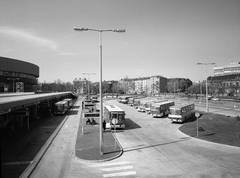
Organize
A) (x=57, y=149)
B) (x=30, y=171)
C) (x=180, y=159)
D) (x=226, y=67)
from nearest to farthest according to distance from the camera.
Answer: (x=30, y=171) → (x=180, y=159) → (x=57, y=149) → (x=226, y=67)

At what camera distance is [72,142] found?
60.5 feet

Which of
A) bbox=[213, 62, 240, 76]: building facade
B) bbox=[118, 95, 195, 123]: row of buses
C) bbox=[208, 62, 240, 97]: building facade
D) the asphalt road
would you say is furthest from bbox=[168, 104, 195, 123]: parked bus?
bbox=[213, 62, 240, 76]: building facade

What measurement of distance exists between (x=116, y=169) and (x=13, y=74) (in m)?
72.9

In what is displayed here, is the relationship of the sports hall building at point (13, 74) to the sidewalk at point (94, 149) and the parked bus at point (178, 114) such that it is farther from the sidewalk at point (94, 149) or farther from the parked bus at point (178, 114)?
the parked bus at point (178, 114)

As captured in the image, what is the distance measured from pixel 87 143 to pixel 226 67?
162 m

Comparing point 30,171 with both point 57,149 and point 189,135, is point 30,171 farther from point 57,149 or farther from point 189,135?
point 189,135

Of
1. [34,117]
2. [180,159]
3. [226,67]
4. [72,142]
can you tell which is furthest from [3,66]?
[226,67]

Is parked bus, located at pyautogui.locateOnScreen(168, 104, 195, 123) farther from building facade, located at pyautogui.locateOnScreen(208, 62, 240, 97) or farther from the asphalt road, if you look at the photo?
building facade, located at pyautogui.locateOnScreen(208, 62, 240, 97)

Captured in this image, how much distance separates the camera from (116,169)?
11.9 m

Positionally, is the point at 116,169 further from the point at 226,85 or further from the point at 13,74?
the point at 226,85

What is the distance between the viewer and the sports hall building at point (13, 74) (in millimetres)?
65625

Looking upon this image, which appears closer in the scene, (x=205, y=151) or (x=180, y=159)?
(x=180, y=159)

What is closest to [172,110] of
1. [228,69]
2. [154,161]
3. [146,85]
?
[154,161]

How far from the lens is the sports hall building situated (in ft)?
215
